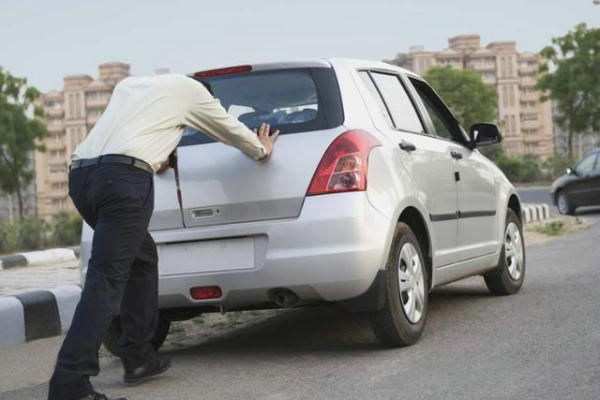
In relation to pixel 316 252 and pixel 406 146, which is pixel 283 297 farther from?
pixel 406 146

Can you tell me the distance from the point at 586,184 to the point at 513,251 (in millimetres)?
15312

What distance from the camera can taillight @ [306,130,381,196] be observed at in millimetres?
5100

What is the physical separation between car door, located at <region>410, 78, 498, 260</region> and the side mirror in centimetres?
6

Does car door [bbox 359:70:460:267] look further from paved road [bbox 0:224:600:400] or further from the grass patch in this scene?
the grass patch

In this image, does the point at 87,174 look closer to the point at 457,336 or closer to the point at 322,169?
the point at 322,169

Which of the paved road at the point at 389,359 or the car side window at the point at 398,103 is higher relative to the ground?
the car side window at the point at 398,103

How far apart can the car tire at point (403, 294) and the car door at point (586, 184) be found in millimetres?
17234

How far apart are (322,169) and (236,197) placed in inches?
18.2

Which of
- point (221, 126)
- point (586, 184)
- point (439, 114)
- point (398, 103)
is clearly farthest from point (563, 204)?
point (221, 126)

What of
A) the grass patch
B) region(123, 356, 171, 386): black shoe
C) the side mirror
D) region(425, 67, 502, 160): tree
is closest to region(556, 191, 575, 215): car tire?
the grass patch

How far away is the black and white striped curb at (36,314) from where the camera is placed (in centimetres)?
703

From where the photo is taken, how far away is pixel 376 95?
5883 mm

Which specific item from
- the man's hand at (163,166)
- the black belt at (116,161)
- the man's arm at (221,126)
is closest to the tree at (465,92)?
the man's hand at (163,166)

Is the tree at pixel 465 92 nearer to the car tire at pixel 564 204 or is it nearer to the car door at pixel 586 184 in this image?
the car tire at pixel 564 204
